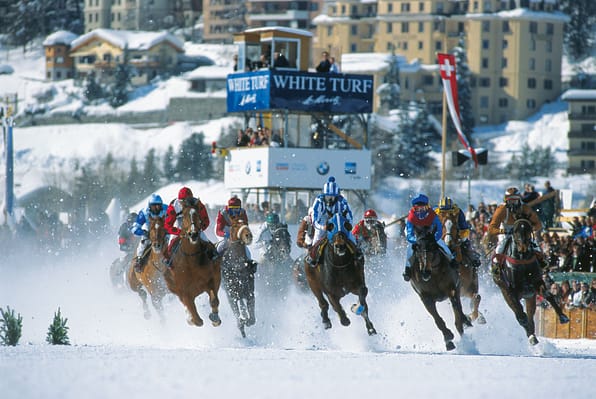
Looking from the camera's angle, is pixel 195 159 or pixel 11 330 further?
pixel 195 159

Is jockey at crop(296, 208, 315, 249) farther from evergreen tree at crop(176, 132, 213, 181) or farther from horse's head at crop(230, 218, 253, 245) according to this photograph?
evergreen tree at crop(176, 132, 213, 181)

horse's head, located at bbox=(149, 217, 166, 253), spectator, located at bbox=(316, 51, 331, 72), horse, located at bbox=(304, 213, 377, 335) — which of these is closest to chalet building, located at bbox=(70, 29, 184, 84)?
spectator, located at bbox=(316, 51, 331, 72)

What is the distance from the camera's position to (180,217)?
20297mm

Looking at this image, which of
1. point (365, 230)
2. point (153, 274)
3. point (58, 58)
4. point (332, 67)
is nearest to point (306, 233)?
point (153, 274)

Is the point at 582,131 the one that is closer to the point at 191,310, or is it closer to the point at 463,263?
the point at 463,263

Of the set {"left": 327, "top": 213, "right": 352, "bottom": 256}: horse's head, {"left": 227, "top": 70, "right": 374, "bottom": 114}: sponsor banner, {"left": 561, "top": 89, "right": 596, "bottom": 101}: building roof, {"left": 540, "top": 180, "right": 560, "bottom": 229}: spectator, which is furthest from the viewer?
{"left": 561, "top": 89, "right": 596, "bottom": 101}: building roof

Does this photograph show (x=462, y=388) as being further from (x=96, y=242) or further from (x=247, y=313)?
(x=96, y=242)

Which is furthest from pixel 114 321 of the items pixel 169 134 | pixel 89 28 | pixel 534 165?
pixel 89 28

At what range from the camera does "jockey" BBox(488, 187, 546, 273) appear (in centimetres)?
1914

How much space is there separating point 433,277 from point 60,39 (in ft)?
483

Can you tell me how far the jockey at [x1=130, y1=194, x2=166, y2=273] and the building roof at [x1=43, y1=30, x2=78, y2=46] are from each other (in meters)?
142

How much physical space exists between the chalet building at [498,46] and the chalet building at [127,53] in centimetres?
2542

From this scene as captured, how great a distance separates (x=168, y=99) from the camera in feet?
458

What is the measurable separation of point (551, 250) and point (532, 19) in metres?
118
